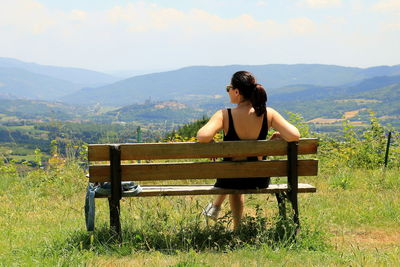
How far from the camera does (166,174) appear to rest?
4.32 metres

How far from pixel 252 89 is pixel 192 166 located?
3.07 ft

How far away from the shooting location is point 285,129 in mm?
4387

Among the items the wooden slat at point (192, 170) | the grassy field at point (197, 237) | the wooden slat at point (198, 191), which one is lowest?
the grassy field at point (197, 237)

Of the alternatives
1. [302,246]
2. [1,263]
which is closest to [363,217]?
[302,246]

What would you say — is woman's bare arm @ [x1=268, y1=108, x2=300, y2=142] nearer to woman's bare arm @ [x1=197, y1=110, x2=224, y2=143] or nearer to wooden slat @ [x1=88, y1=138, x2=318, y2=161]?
wooden slat @ [x1=88, y1=138, x2=318, y2=161]

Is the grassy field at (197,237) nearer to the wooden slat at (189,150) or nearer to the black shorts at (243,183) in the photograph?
the black shorts at (243,183)

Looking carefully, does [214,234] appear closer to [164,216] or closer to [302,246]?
[164,216]

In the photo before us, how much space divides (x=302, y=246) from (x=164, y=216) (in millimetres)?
1298

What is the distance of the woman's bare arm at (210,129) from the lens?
4.23 meters

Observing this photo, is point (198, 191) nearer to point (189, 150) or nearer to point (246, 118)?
point (189, 150)

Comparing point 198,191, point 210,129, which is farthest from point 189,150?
point 198,191

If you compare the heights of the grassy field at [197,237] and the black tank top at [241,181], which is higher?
the black tank top at [241,181]

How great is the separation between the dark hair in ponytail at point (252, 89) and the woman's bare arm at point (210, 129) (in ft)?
1.07

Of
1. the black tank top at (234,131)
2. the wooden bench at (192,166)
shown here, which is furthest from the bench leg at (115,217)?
the black tank top at (234,131)
